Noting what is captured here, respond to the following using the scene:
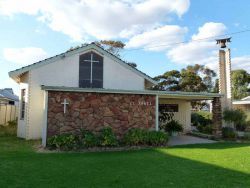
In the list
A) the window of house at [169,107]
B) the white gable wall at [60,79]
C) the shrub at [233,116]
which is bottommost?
the shrub at [233,116]

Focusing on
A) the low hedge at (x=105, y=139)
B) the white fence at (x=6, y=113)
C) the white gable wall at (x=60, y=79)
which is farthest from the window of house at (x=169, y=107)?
the white fence at (x=6, y=113)

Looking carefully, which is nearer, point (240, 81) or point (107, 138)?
point (107, 138)

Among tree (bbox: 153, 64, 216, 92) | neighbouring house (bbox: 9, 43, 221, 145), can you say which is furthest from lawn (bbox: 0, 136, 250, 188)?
tree (bbox: 153, 64, 216, 92)

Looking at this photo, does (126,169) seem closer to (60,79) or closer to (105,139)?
(105,139)

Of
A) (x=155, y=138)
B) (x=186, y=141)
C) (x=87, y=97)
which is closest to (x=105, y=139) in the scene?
(x=87, y=97)

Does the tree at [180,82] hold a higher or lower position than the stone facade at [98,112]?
higher

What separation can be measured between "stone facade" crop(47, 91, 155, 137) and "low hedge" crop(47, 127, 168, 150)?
1.41 feet

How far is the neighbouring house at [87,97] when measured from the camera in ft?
40.0

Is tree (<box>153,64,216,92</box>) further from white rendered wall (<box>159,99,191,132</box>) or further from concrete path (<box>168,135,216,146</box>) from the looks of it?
concrete path (<box>168,135,216,146</box>)

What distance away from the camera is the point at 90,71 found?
1655 centimetres

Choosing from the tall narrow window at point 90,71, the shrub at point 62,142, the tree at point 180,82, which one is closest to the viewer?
the shrub at point 62,142

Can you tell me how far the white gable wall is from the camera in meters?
15.2

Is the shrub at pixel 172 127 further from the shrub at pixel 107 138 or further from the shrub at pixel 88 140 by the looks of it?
the shrub at pixel 88 140

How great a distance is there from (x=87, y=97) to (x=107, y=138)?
2030 millimetres
